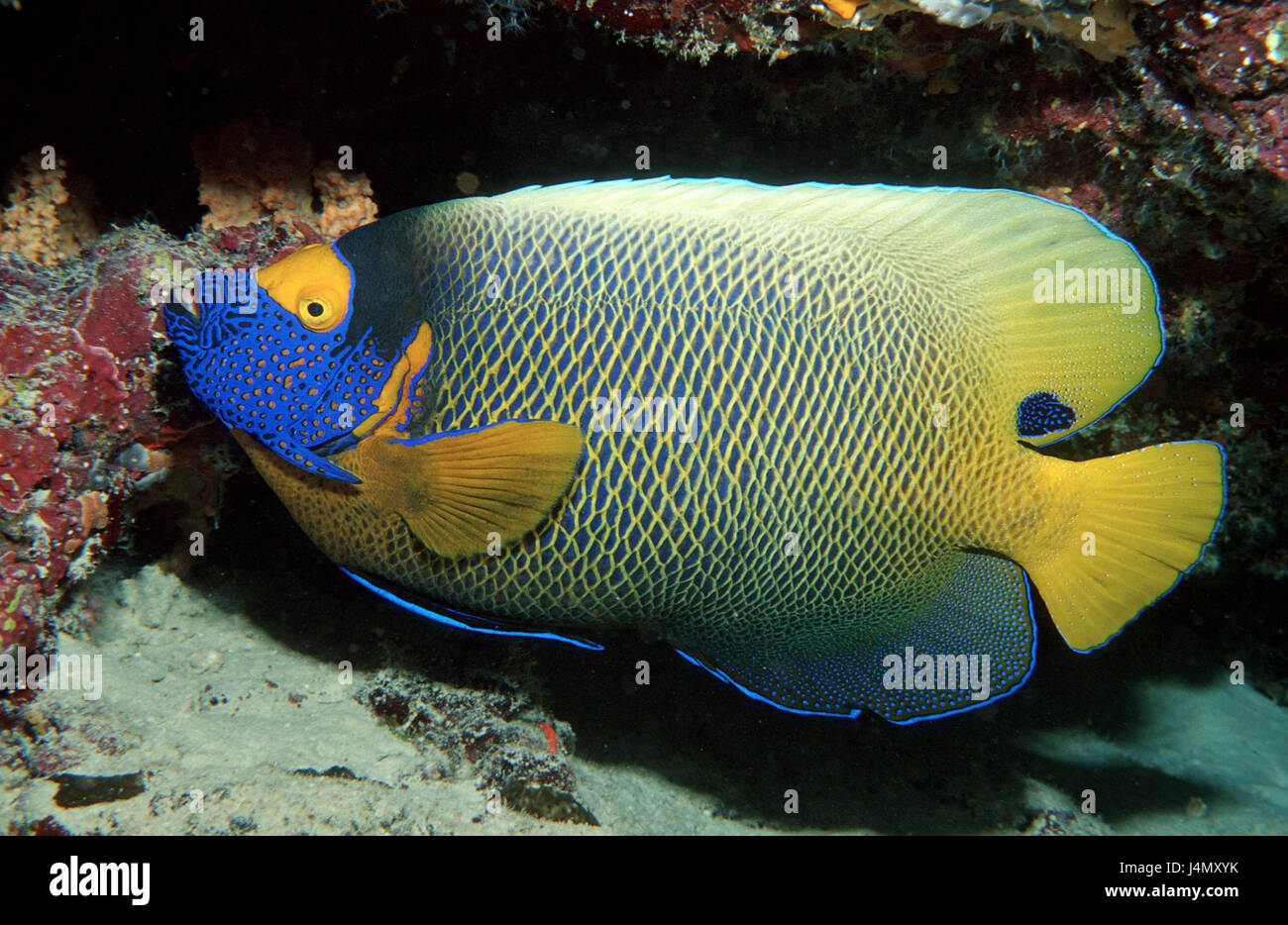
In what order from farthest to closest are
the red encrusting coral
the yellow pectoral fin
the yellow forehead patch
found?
the red encrusting coral, the yellow forehead patch, the yellow pectoral fin

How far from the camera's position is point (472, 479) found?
1.83m

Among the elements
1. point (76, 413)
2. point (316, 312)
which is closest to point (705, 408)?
point (316, 312)

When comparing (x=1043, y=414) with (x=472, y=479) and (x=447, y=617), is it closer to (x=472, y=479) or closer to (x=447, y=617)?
(x=472, y=479)

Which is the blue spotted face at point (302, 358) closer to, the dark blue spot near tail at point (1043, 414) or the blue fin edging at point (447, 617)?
the blue fin edging at point (447, 617)

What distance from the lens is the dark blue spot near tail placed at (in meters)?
2.08

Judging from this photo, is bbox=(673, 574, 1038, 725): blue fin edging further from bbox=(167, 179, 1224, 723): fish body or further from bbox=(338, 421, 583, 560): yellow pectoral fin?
bbox=(338, 421, 583, 560): yellow pectoral fin

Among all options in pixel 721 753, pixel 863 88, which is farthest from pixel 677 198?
pixel 721 753

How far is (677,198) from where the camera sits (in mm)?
2086

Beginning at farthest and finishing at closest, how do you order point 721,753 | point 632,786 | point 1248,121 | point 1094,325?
point 721,753
point 632,786
point 1248,121
point 1094,325

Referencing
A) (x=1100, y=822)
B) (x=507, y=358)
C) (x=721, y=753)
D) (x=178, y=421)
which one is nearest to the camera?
(x=507, y=358)

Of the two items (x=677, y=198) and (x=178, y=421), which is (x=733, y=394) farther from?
(x=178, y=421)

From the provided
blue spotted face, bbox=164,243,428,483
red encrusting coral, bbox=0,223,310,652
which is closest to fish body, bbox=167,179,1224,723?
blue spotted face, bbox=164,243,428,483

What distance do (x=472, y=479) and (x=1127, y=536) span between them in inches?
77.6

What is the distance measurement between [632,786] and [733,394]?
2.13 m
